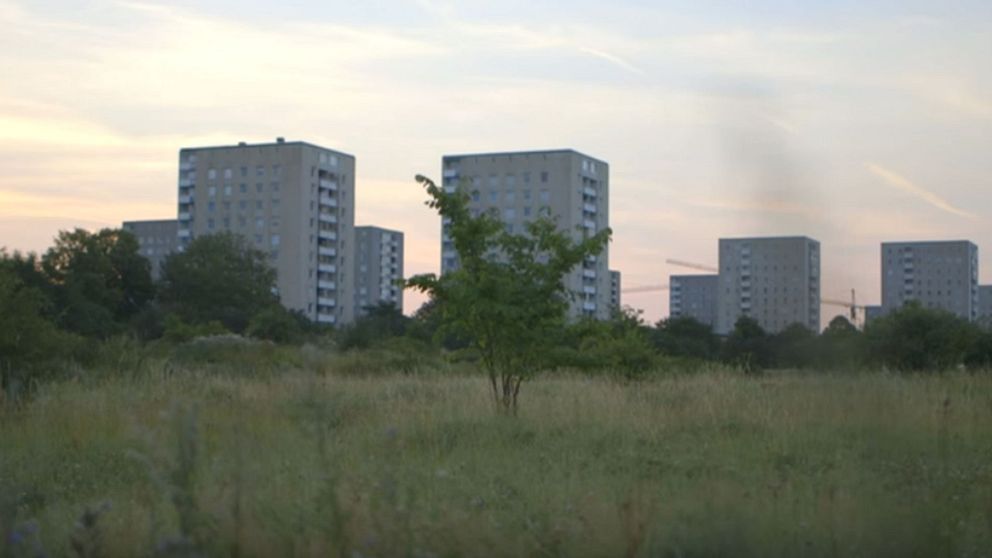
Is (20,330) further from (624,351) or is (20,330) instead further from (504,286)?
(624,351)

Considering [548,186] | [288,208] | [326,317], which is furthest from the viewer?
[326,317]

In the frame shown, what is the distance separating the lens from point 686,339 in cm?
5562

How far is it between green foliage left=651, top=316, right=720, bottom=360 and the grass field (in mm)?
29282

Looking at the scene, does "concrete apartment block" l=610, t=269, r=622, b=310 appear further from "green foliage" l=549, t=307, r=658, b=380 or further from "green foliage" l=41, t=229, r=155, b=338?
"green foliage" l=549, t=307, r=658, b=380

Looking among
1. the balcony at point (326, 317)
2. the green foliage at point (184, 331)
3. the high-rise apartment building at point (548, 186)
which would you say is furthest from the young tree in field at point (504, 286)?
the balcony at point (326, 317)

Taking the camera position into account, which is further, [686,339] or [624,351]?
[686,339]

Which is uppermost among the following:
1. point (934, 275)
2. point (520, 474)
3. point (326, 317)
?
point (934, 275)

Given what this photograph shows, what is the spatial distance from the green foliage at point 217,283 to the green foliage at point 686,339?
33.8m

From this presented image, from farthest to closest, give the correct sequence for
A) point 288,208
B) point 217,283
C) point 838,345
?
point 288,208 < point 217,283 < point 838,345

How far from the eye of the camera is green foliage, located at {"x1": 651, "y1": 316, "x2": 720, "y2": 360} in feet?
163

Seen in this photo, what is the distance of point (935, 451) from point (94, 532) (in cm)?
656

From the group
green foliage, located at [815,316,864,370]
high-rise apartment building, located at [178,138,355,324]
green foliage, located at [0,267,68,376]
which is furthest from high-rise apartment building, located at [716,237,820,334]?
high-rise apartment building, located at [178,138,355,324]

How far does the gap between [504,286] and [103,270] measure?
67164 mm

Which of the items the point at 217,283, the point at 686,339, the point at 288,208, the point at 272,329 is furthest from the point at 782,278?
the point at 288,208
